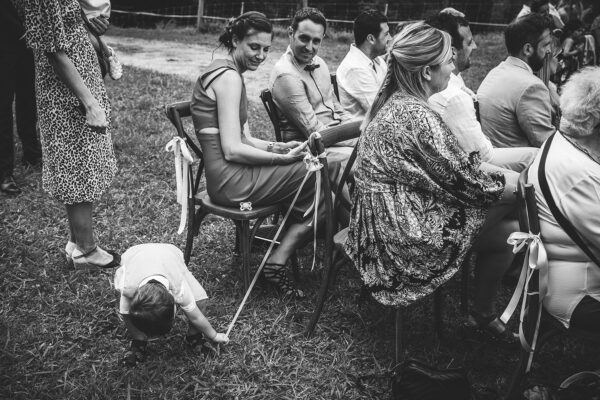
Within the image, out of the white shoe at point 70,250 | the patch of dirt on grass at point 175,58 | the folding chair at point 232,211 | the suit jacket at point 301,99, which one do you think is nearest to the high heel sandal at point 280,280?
the folding chair at point 232,211

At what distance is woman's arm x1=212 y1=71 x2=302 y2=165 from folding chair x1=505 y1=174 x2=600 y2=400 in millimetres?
1432

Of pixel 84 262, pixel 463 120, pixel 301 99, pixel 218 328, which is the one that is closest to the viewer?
pixel 463 120

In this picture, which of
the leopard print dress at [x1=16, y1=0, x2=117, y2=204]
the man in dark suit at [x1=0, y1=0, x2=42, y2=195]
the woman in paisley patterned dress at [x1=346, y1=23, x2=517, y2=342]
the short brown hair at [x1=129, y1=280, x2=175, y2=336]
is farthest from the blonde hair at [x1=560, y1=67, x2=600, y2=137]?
the man in dark suit at [x1=0, y1=0, x2=42, y2=195]

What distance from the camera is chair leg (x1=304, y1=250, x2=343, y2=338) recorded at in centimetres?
301

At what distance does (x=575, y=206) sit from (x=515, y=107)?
145 centimetres

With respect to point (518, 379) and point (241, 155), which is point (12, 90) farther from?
point (518, 379)

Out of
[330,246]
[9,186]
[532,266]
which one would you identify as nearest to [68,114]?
[330,246]

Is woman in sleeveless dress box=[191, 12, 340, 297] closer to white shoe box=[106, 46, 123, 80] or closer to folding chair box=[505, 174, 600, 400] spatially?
white shoe box=[106, 46, 123, 80]

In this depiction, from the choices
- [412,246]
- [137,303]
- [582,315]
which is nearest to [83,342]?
[137,303]

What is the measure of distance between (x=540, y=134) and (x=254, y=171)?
70.6 inches

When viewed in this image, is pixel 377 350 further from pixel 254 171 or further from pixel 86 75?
pixel 86 75

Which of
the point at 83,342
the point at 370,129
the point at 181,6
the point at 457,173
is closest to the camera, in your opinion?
the point at 457,173

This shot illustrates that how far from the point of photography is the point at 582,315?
2.28m

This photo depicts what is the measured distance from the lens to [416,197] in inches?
101
